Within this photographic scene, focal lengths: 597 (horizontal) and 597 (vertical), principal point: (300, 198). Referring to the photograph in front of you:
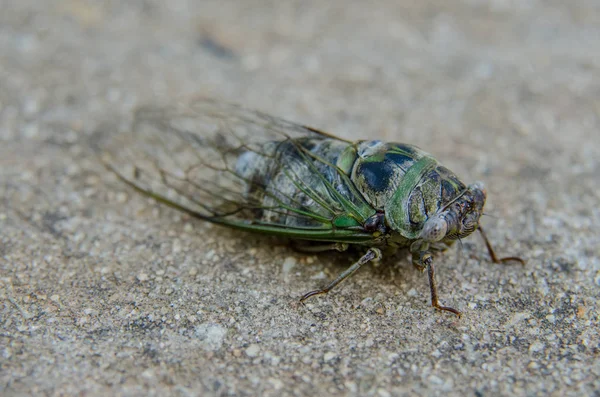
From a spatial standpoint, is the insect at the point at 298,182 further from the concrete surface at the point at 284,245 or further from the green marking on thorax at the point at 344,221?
the concrete surface at the point at 284,245

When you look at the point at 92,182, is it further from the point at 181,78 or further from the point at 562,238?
the point at 562,238

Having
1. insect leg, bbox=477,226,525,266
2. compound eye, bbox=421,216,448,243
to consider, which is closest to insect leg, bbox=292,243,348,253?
compound eye, bbox=421,216,448,243

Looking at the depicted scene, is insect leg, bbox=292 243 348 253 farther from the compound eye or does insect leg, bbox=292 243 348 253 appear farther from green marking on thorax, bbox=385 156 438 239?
the compound eye

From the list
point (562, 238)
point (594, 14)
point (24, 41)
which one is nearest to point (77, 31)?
point (24, 41)

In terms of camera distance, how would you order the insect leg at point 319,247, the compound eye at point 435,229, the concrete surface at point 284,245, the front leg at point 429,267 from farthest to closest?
the insect leg at point 319,247 < the front leg at point 429,267 < the compound eye at point 435,229 < the concrete surface at point 284,245

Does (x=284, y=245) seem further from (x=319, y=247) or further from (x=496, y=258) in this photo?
(x=496, y=258)

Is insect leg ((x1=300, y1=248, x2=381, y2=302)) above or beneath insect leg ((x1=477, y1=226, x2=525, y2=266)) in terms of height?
beneath

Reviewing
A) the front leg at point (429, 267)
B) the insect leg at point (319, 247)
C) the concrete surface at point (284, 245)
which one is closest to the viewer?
the concrete surface at point (284, 245)

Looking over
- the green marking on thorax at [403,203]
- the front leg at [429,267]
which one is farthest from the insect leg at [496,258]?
the green marking on thorax at [403,203]
